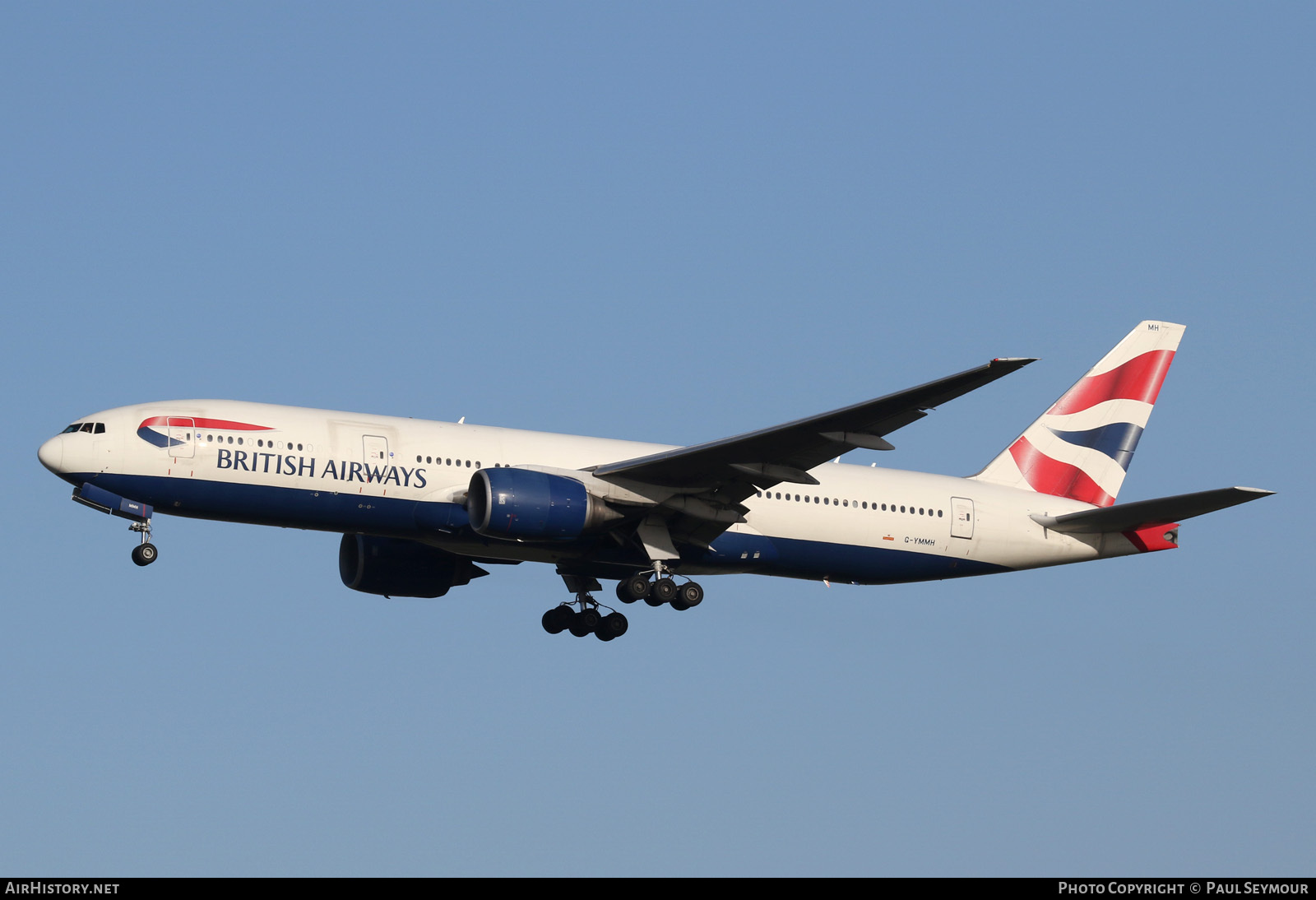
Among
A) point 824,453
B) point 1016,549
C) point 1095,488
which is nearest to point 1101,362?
point 1095,488

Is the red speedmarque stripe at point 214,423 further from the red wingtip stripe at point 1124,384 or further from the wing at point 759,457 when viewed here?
the red wingtip stripe at point 1124,384

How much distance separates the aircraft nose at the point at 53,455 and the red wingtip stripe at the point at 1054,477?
78.6ft

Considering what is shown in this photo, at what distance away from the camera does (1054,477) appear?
149ft

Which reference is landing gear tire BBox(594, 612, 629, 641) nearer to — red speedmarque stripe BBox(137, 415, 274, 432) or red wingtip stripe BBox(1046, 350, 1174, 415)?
red speedmarque stripe BBox(137, 415, 274, 432)

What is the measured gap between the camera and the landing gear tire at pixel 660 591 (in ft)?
130

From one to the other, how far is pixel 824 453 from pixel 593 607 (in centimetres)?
947

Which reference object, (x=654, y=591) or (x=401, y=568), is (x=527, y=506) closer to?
(x=654, y=591)

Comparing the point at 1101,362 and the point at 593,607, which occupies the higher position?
the point at 1101,362

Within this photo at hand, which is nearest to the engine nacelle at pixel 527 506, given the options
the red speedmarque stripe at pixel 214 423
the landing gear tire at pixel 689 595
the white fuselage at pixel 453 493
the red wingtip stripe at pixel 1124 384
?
the white fuselage at pixel 453 493

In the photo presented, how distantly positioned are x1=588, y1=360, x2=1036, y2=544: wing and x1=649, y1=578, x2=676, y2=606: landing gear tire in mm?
1128

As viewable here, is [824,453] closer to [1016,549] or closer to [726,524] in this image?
[726,524]

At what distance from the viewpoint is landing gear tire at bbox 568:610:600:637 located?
4375cm

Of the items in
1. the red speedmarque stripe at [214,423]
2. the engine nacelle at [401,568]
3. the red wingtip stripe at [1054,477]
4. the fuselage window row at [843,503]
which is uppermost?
the red wingtip stripe at [1054,477]
